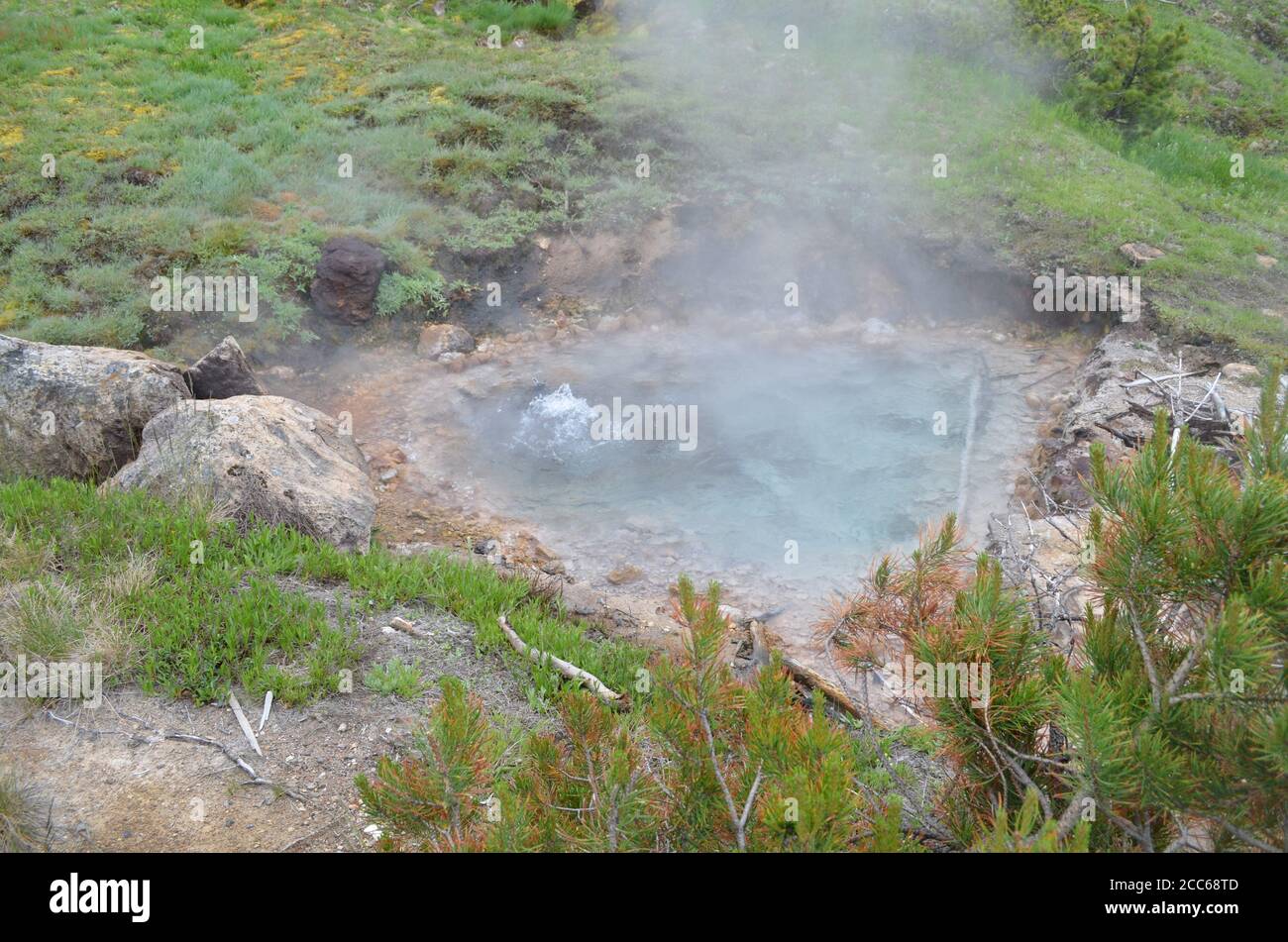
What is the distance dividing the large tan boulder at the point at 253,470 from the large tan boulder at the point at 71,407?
0.45m

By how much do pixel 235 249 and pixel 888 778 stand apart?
972 centimetres

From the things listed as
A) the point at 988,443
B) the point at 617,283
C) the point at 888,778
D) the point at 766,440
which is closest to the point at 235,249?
the point at 617,283

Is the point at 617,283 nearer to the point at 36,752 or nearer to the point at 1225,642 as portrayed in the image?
the point at 36,752

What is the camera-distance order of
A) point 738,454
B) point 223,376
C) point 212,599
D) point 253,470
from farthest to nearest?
point 738,454, point 223,376, point 253,470, point 212,599

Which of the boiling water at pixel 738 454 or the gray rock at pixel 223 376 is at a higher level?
the gray rock at pixel 223 376

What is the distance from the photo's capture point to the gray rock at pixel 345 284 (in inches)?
397

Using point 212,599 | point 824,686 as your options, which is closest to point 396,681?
point 212,599

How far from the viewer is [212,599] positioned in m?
4.98

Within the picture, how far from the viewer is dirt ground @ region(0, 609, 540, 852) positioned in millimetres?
3627

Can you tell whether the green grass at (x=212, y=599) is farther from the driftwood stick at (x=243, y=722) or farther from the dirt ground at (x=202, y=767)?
the dirt ground at (x=202, y=767)

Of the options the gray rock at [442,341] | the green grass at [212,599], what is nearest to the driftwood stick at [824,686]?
the green grass at [212,599]

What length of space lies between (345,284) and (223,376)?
286 centimetres

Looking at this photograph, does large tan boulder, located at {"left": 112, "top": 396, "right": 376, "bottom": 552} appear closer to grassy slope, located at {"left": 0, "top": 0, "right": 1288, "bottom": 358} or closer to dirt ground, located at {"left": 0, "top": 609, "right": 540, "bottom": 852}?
dirt ground, located at {"left": 0, "top": 609, "right": 540, "bottom": 852}

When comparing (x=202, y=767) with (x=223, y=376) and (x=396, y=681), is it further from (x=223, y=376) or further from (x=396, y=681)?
(x=223, y=376)
